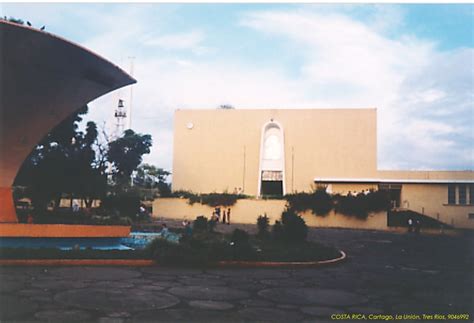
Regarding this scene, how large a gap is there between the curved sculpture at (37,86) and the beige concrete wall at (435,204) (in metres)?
24.6

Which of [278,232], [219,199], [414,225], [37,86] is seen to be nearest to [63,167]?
[37,86]

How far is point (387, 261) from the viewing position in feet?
41.4

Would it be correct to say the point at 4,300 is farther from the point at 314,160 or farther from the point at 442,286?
the point at 314,160

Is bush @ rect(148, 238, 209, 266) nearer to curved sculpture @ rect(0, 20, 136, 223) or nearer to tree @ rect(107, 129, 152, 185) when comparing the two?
curved sculpture @ rect(0, 20, 136, 223)

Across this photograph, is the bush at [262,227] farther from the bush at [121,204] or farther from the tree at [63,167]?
the bush at [121,204]

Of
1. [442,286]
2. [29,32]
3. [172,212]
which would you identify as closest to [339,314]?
[442,286]

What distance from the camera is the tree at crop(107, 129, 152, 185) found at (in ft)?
122

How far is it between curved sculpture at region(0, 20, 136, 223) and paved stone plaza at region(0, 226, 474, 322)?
705 cm

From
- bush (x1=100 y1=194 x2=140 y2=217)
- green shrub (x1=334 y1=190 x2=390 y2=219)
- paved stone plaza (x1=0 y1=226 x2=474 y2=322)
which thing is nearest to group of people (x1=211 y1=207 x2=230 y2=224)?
bush (x1=100 y1=194 x2=140 y2=217)

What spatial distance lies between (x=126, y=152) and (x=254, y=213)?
12.8m

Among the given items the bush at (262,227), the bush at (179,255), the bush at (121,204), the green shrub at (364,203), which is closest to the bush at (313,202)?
the green shrub at (364,203)

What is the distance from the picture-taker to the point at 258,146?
3919 centimetres

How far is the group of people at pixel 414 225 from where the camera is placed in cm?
2660

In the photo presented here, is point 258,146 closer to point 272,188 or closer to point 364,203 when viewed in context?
point 272,188
